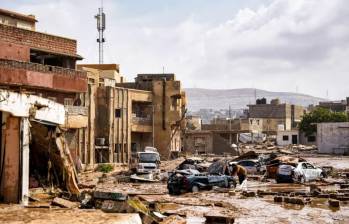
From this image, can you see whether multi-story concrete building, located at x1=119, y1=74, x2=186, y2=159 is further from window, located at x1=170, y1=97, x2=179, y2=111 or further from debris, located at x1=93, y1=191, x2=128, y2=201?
debris, located at x1=93, y1=191, x2=128, y2=201

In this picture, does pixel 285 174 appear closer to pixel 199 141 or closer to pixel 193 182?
pixel 193 182

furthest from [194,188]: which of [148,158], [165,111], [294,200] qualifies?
[165,111]

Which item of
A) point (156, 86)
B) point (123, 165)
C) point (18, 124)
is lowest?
point (123, 165)

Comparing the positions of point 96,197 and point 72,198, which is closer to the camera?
point 96,197

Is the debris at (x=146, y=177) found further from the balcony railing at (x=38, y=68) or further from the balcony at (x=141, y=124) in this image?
the balcony at (x=141, y=124)

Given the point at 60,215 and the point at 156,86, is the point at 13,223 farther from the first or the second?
the point at 156,86

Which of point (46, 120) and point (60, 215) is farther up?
point (46, 120)

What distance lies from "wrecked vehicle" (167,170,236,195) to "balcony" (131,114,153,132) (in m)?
24.2

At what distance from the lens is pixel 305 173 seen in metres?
29.5

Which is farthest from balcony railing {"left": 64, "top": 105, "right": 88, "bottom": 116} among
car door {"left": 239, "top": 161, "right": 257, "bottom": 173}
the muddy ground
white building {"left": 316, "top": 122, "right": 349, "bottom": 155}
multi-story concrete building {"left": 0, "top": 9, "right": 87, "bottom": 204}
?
white building {"left": 316, "top": 122, "right": 349, "bottom": 155}

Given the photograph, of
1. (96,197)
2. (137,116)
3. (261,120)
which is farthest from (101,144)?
(261,120)

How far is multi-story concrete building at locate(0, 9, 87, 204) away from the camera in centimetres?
1628

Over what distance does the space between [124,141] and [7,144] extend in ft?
102

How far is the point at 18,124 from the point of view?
53.8 ft
